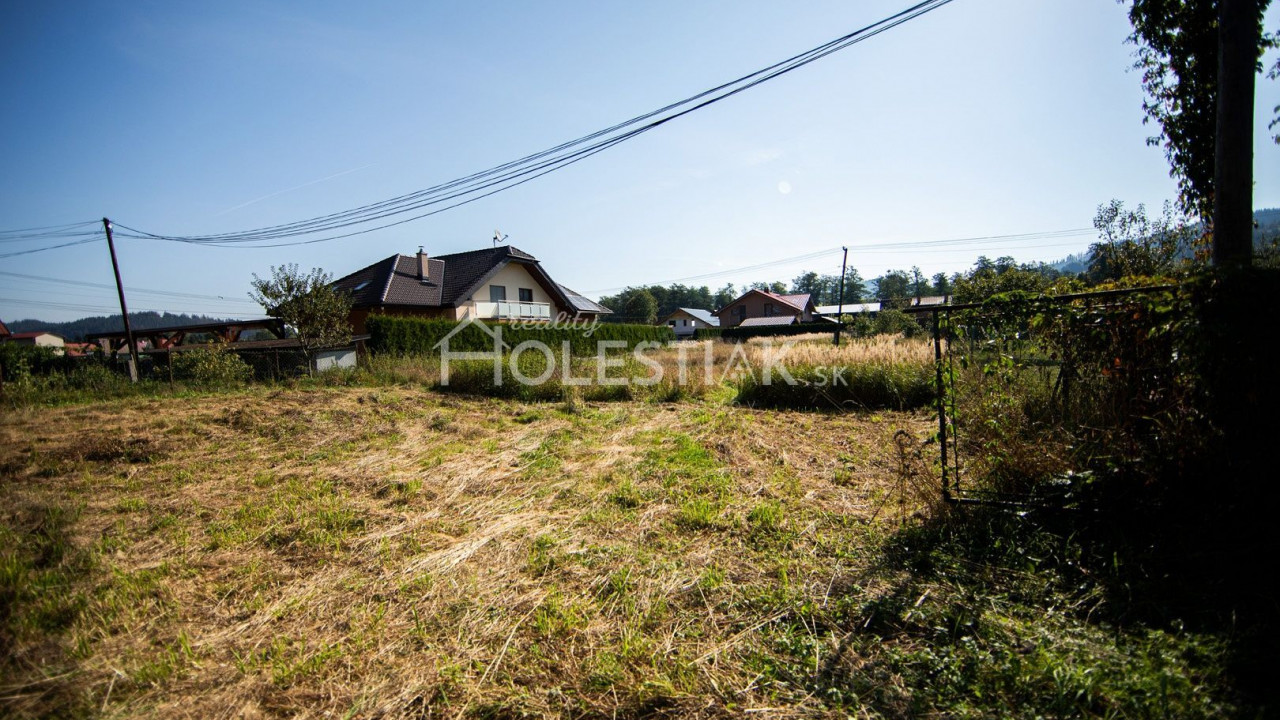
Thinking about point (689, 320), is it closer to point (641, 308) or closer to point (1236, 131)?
point (641, 308)

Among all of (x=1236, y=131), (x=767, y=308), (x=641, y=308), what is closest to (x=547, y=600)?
(x=1236, y=131)

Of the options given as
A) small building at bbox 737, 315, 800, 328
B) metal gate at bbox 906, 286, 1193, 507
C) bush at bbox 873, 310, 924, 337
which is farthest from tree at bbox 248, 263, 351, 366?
small building at bbox 737, 315, 800, 328

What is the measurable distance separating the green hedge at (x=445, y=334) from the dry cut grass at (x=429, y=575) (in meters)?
8.79

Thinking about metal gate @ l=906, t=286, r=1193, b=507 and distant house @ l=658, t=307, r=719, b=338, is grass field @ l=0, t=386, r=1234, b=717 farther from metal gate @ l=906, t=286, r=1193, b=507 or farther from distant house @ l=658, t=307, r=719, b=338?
distant house @ l=658, t=307, r=719, b=338

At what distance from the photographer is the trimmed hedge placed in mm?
33062

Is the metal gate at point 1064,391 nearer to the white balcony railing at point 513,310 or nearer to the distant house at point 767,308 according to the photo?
the white balcony railing at point 513,310

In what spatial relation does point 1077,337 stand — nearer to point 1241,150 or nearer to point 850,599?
point 1241,150

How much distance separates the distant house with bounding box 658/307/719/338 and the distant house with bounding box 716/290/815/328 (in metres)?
2.87

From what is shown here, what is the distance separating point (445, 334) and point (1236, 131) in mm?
17683

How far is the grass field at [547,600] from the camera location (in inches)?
72.2

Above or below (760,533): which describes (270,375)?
above

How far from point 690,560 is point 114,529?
4.55 metres

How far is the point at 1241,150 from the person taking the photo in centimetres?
289

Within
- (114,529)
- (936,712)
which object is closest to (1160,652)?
(936,712)
